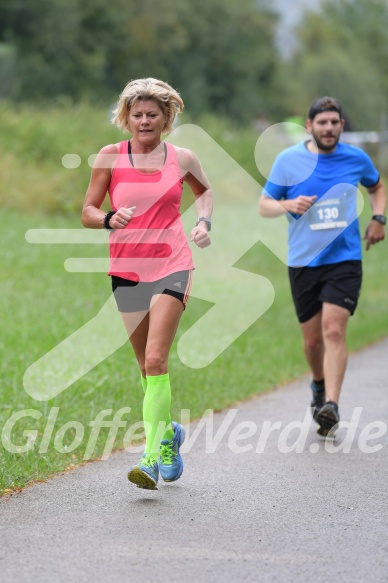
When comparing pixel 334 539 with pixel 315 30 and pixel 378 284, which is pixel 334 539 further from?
pixel 315 30

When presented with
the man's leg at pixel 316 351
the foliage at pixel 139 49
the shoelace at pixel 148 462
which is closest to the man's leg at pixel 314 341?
the man's leg at pixel 316 351

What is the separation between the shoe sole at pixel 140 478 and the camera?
20.0 feet

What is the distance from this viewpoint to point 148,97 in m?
6.46

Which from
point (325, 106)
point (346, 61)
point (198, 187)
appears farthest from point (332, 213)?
point (346, 61)

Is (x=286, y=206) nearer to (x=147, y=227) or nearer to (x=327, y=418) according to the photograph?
(x=327, y=418)

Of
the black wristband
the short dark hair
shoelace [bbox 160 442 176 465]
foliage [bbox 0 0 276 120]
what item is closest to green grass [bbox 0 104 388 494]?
shoelace [bbox 160 442 176 465]

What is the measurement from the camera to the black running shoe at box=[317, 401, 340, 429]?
7984mm

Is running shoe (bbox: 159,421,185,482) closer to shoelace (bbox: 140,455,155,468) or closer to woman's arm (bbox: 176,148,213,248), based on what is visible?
shoelace (bbox: 140,455,155,468)

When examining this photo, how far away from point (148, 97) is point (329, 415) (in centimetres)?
261

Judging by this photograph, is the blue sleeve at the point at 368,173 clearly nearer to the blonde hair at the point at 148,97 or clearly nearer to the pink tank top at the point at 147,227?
the blonde hair at the point at 148,97

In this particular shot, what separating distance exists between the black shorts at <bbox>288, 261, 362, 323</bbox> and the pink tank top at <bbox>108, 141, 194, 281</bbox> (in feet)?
6.80

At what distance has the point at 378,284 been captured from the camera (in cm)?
2042

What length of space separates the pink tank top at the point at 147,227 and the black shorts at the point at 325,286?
2071 mm

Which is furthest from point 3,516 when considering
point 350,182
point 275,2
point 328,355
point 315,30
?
point 315,30
